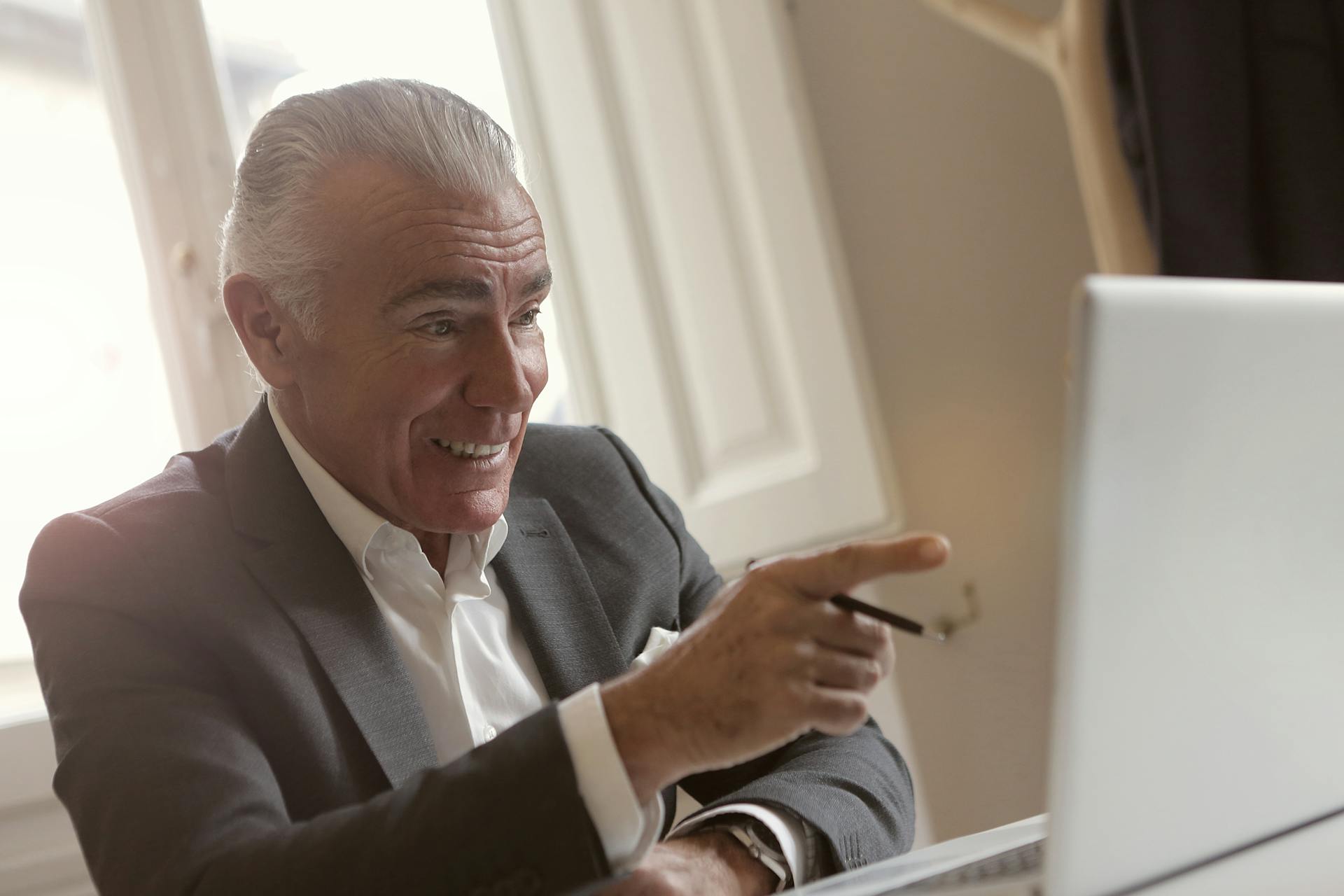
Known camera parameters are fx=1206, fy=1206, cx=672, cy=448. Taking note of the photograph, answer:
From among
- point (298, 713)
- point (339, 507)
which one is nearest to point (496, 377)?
point (339, 507)

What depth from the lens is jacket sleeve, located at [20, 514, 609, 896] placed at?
2.47 ft

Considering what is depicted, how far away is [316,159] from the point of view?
115 cm

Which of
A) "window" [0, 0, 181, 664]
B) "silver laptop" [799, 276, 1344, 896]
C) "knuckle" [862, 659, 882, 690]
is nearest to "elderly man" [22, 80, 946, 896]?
"knuckle" [862, 659, 882, 690]

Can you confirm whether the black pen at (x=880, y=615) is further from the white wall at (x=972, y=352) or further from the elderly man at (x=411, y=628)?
the white wall at (x=972, y=352)

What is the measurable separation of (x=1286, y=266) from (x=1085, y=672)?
139 cm

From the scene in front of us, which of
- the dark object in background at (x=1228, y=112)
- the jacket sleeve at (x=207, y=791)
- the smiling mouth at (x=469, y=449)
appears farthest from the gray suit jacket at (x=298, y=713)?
the dark object in background at (x=1228, y=112)

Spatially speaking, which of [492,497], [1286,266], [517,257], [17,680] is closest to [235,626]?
[492,497]

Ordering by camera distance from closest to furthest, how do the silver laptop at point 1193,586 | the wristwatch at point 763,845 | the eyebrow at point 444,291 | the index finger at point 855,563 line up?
the silver laptop at point 1193,586 → the index finger at point 855,563 → the wristwatch at point 763,845 → the eyebrow at point 444,291

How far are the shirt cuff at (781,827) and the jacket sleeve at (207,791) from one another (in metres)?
0.28

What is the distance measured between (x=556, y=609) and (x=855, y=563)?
65 centimetres

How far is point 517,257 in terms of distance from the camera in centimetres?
119

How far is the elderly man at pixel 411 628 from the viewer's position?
75 centimetres

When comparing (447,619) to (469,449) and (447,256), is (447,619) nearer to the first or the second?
(469,449)

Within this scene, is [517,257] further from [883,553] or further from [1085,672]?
[1085,672]
